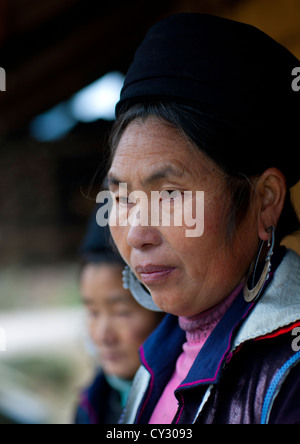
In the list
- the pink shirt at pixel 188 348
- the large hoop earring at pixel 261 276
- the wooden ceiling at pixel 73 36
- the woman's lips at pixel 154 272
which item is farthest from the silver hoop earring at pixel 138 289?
the wooden ceiling at pixel 73 36

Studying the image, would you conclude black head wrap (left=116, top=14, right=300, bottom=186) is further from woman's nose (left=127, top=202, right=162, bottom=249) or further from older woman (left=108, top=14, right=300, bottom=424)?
woman's nose (left=127, top=202, right=162, bottom=249)

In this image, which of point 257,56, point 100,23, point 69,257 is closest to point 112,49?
point 100,23

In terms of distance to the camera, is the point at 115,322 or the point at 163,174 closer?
the point at 163,174

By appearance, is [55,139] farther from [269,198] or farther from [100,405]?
[269,198]

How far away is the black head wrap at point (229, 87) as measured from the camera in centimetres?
106

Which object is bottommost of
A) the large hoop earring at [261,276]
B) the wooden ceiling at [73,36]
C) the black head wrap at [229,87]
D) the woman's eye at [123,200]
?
the large hoop earring at [261,276]

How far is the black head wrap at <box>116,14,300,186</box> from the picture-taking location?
1061 millimetres

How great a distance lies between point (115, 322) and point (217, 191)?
139 cm

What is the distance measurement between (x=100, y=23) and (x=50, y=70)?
0.55m

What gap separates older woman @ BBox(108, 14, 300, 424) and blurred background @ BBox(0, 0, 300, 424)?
→ 0.20 m

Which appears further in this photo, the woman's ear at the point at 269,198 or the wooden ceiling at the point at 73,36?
the wooden ceiling at the point at 73,36

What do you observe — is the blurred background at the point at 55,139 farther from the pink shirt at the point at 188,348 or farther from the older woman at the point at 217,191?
the pink shirt at the point at 188,348

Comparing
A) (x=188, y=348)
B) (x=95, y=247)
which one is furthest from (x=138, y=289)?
(x=95, y=247)

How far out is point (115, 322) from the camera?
91.4 inches
